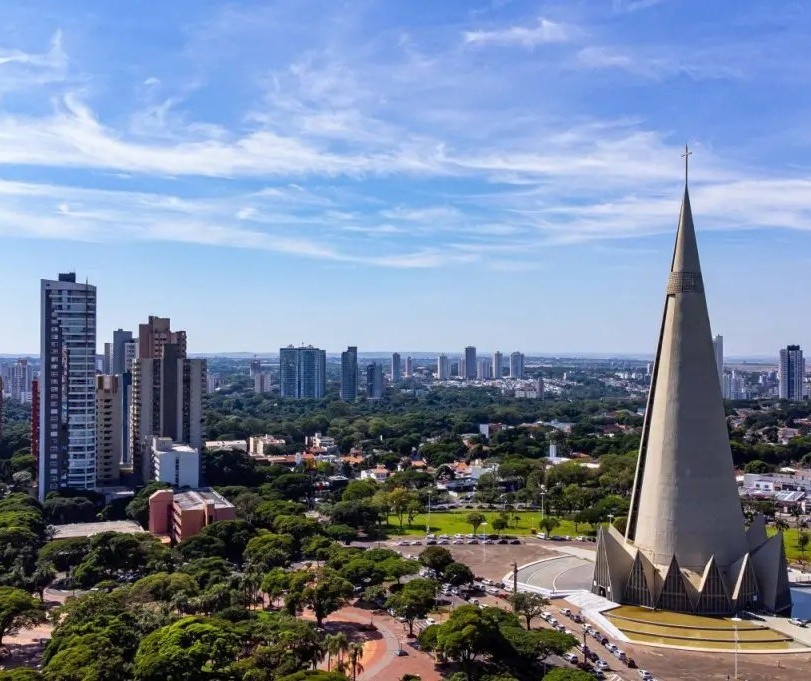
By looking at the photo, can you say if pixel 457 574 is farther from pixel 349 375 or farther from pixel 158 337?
pixel 349 375

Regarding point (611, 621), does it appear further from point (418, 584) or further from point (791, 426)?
point (791, 426)

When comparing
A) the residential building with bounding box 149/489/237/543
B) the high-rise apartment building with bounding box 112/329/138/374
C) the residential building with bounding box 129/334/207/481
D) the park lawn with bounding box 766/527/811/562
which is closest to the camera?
the park lawn with bounding box 766/527/811/562

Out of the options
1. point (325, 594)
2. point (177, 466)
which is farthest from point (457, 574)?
point (177, 466)

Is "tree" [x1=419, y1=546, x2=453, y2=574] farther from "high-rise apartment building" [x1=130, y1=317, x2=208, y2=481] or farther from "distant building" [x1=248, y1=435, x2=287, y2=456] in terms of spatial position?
"distant building" [x1=248, y1=435, x2=287, y2=456]

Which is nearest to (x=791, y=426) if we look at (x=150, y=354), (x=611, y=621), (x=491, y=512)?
(x=491, y=512)

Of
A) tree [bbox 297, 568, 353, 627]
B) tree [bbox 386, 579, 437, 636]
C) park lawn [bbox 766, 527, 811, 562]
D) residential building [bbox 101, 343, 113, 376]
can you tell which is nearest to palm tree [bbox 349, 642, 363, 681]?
tree [bbox 386, 579, 437, 636]

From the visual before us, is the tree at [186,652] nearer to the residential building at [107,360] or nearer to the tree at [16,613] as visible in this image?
the tree at [16,613]
